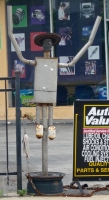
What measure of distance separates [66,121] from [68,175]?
6477 millimetres

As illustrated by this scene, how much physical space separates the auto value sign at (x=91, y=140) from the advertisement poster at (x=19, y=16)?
8.17m

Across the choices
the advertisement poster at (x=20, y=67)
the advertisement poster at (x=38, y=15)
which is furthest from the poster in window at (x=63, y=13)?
the advertisement poster at (x=20, y=67)

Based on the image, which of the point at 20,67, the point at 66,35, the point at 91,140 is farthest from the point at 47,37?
the point at 20,67

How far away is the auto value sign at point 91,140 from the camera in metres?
8.16

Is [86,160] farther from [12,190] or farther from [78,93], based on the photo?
[78,93]

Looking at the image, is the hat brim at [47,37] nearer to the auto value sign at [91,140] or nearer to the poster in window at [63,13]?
the auto value sign at [91,140]

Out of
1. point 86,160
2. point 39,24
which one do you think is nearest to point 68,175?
point 86,160

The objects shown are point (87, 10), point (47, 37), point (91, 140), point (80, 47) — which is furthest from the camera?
point (80, 47)

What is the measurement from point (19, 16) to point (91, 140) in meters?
8.41

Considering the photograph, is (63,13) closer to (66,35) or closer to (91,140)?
(66,35)

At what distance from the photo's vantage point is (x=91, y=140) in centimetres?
820

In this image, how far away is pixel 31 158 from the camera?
10.8 meters

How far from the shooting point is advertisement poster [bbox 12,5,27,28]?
16.0m

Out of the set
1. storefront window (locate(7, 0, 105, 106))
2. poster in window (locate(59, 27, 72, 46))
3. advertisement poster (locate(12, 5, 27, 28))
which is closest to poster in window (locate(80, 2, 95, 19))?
storefront window (locate(7, 0, 105, 106))
